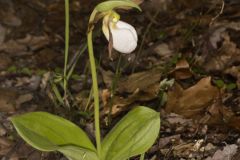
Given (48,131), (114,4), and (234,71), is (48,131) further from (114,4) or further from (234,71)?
(234,71)

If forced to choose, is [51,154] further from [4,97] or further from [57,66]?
[57,66]

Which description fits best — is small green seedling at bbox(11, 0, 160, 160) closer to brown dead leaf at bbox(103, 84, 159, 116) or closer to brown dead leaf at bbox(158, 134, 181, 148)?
brown dead leaf at bbox(158, 134, 181, 148)

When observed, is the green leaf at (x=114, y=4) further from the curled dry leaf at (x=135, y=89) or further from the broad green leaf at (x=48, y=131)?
the curled dry leaf at (x=135, y=89)

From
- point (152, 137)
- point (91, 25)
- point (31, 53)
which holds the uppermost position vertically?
point (91, 25)

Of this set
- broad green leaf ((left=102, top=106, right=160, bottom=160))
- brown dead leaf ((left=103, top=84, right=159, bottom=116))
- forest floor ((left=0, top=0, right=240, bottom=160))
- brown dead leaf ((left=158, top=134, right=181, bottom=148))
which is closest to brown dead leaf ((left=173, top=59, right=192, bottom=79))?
forest floor ((left=0, top=0, right=240, bottom=160))

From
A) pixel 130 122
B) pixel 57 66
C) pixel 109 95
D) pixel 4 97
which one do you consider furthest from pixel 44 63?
pixel 130 122

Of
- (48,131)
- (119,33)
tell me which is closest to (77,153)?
(48,131)

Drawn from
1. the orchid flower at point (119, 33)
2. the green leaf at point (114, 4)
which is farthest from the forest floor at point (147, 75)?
the green leaf at point (114, 4)
